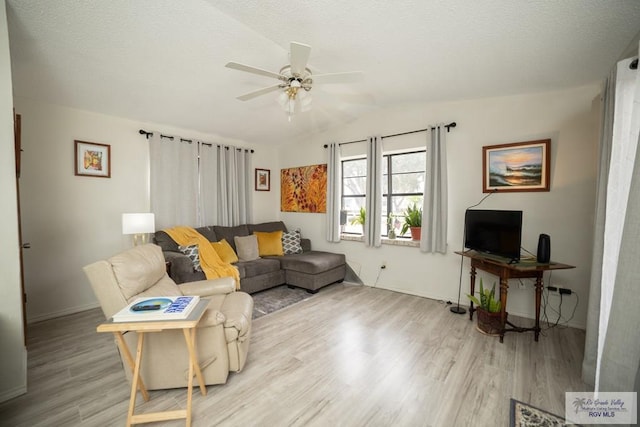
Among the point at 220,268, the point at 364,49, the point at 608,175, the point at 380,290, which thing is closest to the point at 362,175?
the point at 380,290

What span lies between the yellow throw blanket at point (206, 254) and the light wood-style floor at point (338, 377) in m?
0.84

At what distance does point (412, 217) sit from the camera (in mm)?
3854

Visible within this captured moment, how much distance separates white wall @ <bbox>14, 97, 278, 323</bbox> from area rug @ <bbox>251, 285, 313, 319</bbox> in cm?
192

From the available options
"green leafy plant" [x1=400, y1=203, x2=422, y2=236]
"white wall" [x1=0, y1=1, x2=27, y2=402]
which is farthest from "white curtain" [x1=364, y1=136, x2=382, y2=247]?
"white wall" [x1=0, y1=1, x2=27, y2=402]

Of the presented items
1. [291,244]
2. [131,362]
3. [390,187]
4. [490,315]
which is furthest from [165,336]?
[390,187]

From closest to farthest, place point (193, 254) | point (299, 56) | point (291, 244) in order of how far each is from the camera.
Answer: point (299, 56)
point (193, 254)
point (291, 244)

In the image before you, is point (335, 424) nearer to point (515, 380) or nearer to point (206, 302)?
point (206, 302)

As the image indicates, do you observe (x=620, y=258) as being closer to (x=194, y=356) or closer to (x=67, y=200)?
(x=194, y=356)

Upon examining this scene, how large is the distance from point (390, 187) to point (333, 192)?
3.06 ft

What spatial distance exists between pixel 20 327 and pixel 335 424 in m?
2.15

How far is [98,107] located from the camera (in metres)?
3.17

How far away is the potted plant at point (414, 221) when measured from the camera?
149 inches

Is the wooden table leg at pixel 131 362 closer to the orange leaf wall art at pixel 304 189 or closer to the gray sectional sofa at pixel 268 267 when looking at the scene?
the gray sectional sofa at pixel 268 267

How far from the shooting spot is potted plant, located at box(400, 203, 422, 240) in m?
3.79
